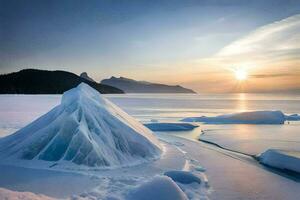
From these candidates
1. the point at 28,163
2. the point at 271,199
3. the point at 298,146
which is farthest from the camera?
the point at 298,146

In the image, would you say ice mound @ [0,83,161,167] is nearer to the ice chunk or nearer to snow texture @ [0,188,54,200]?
the ice chunk

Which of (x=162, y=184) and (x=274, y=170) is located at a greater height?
(x=162, y=184)

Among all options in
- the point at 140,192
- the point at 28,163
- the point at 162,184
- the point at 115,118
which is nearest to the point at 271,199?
the point at 162,184

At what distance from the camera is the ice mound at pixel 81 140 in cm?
1031

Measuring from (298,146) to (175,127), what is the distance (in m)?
11.2

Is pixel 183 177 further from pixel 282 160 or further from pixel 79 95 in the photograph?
pixel 79 95

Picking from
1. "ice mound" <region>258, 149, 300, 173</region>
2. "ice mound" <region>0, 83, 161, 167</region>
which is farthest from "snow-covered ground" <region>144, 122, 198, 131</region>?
"ice mound" <region>258, 149, 300, 173</region>

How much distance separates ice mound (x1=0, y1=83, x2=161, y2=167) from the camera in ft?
33.8

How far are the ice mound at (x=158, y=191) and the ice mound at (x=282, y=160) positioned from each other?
258 inches

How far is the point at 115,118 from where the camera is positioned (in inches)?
493

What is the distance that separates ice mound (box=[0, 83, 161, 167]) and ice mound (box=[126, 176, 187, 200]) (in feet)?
10.2

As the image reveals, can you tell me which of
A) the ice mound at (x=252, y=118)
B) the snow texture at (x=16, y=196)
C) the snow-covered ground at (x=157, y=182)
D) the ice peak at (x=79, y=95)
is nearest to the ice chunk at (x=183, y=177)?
the snow-covered ground at (x=157, y=182)

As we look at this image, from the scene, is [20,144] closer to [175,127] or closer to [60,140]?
[60,140]

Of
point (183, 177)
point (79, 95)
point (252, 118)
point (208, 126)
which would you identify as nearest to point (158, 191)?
point (183, 177)
